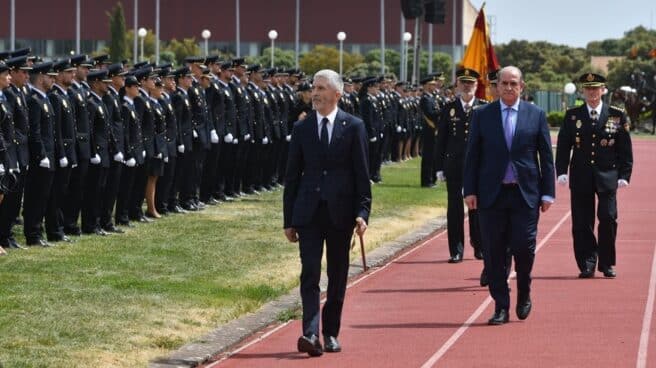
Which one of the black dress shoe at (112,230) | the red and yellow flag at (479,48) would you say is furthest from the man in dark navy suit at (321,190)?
the red and yellow flag at (479,48)

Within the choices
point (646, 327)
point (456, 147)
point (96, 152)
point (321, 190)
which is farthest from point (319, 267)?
point (96, 152)

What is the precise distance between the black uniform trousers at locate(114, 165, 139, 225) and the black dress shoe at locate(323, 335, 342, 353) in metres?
9.53

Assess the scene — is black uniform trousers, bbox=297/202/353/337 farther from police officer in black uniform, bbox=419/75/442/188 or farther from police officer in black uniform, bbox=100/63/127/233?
police officer in black uniform, bbox=419/75/442/188

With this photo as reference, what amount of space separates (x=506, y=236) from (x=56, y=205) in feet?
22.2

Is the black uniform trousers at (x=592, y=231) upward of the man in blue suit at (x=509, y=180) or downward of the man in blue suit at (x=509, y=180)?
downward

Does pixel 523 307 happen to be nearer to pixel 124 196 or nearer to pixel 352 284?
pixel 352 284

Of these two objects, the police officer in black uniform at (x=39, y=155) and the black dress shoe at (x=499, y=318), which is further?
the police officer in black uniform at (x=39, y=155)

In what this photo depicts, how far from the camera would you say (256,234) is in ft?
69.7

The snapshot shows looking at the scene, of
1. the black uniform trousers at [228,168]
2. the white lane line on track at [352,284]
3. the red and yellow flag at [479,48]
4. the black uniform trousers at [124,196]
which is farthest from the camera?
the red and yellow flag at [479,48]

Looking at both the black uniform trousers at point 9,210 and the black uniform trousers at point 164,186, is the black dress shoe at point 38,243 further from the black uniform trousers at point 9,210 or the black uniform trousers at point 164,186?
the black uniform trousers at point 164,186

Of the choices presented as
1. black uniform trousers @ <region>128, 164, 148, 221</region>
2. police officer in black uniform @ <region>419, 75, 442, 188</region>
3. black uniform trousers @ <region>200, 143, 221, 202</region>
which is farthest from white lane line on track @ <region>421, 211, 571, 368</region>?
police officer in black uniform @ <region>419, 75, 442, 188</region>

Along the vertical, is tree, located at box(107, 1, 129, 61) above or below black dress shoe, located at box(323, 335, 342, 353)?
above

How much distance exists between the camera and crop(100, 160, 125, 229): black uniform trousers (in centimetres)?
2089

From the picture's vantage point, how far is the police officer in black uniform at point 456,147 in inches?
724
